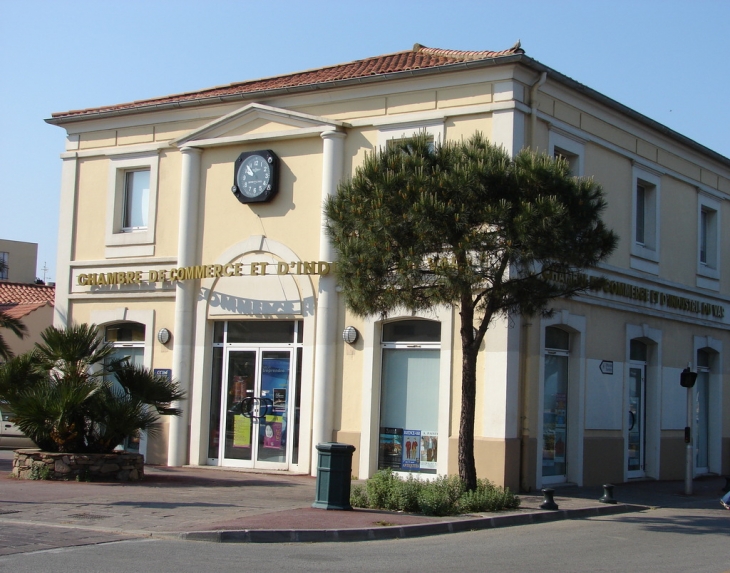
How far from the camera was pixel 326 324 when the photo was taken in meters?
18.5

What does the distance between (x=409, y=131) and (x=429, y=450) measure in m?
5.79

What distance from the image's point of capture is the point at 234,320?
19.9m

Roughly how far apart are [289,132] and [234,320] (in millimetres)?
3906

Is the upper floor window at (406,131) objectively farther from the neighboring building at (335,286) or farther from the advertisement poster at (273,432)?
the advertisement poster at (273,432)

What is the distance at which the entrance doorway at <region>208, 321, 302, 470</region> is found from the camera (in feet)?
Result: 62.5

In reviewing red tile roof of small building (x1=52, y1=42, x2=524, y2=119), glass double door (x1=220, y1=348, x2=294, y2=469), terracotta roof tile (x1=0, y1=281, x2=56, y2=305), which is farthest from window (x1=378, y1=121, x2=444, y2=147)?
terracotta roof tile (x1=0, y1=281, x2=56, y2=305)

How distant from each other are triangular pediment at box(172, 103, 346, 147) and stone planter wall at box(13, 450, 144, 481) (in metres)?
6.99

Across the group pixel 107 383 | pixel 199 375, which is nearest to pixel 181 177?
pixel 199 375

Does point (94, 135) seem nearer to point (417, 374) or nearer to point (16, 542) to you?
point (417, 374)

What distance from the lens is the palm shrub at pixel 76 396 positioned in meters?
16.1

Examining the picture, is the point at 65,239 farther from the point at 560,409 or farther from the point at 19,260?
the point at 19,260

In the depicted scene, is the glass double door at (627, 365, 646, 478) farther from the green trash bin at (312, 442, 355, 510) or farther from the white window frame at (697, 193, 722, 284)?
the green trash bin at (312, 442, 355, 510)

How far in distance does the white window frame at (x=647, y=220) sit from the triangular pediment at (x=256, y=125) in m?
6.43

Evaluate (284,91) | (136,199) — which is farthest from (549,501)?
(136,199)
